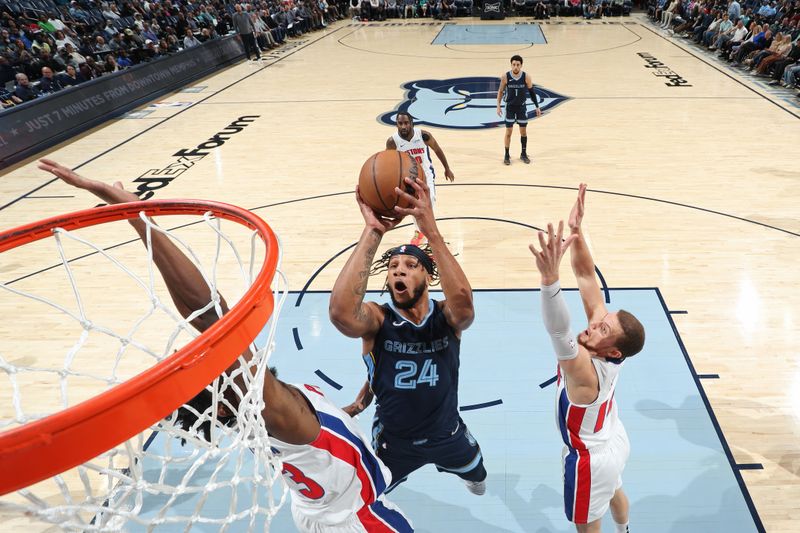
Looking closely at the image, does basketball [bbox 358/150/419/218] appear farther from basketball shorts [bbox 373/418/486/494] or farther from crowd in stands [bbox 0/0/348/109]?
crowd in stands [bbox 0/0/348/109]

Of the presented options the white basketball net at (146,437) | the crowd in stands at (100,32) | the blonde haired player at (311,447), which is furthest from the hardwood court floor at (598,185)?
the blonde haired player at (311,447)

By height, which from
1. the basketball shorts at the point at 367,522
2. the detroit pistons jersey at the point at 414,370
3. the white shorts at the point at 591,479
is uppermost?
the detroit pistons jersey at the point at 414,370

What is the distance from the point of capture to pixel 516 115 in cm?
855

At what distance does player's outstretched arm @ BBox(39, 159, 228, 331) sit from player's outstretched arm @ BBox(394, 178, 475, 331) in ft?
2.83

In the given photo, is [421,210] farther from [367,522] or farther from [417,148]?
[417,148]

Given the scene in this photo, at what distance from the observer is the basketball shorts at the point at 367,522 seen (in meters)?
2.38

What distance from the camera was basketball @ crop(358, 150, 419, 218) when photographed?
278cm

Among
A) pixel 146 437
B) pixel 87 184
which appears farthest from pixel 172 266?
pixel 146 437

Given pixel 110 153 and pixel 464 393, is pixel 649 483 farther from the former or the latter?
pixel 110 153

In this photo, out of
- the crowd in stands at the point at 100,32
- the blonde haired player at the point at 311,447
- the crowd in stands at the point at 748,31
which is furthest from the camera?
the crowd in stands at the point at 748,31

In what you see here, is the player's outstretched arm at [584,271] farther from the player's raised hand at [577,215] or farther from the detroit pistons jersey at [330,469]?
the detroit pistons jersey at [330,469]

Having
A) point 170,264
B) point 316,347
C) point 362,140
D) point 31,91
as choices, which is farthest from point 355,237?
point 31,91

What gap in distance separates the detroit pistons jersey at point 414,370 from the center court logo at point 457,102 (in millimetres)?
8296

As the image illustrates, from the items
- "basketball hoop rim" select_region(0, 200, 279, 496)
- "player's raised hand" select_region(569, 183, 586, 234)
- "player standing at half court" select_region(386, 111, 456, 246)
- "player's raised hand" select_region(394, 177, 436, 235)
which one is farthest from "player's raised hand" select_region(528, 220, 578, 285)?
"player standing at half court" select_region(386, 111, 456, 246)
